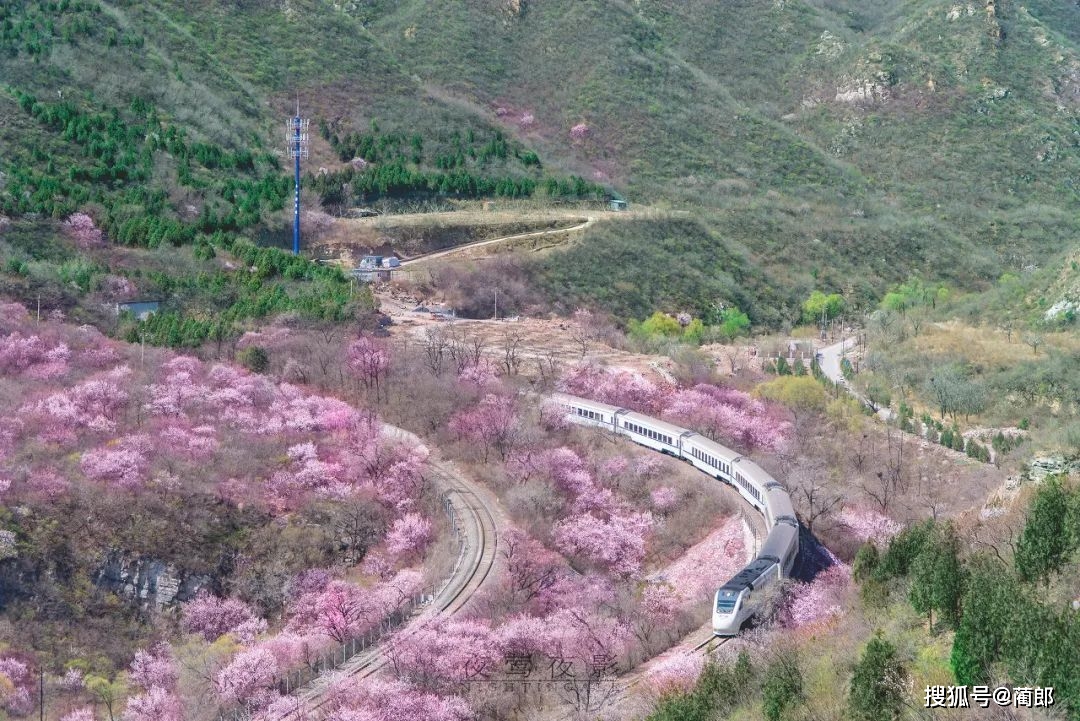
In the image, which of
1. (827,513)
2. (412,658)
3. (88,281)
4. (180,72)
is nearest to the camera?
(412,658)

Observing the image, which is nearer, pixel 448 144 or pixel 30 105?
pixel 30 105

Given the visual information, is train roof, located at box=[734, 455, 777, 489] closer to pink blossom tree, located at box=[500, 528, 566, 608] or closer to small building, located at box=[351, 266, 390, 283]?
pink blossom tree, located at box=[500, 528, 566, 608]

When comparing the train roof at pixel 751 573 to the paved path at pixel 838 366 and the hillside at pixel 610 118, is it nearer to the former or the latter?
the paved path at pixel 838 366

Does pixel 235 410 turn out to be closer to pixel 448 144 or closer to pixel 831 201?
pixel 448 144

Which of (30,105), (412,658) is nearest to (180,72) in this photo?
(30,105)

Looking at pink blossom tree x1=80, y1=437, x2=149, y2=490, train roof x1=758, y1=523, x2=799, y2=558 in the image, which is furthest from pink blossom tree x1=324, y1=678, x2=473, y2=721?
pink blossom tree x1=80, y1=437, x2=149, y2=490

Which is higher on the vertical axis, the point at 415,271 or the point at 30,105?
the point at 30,105
